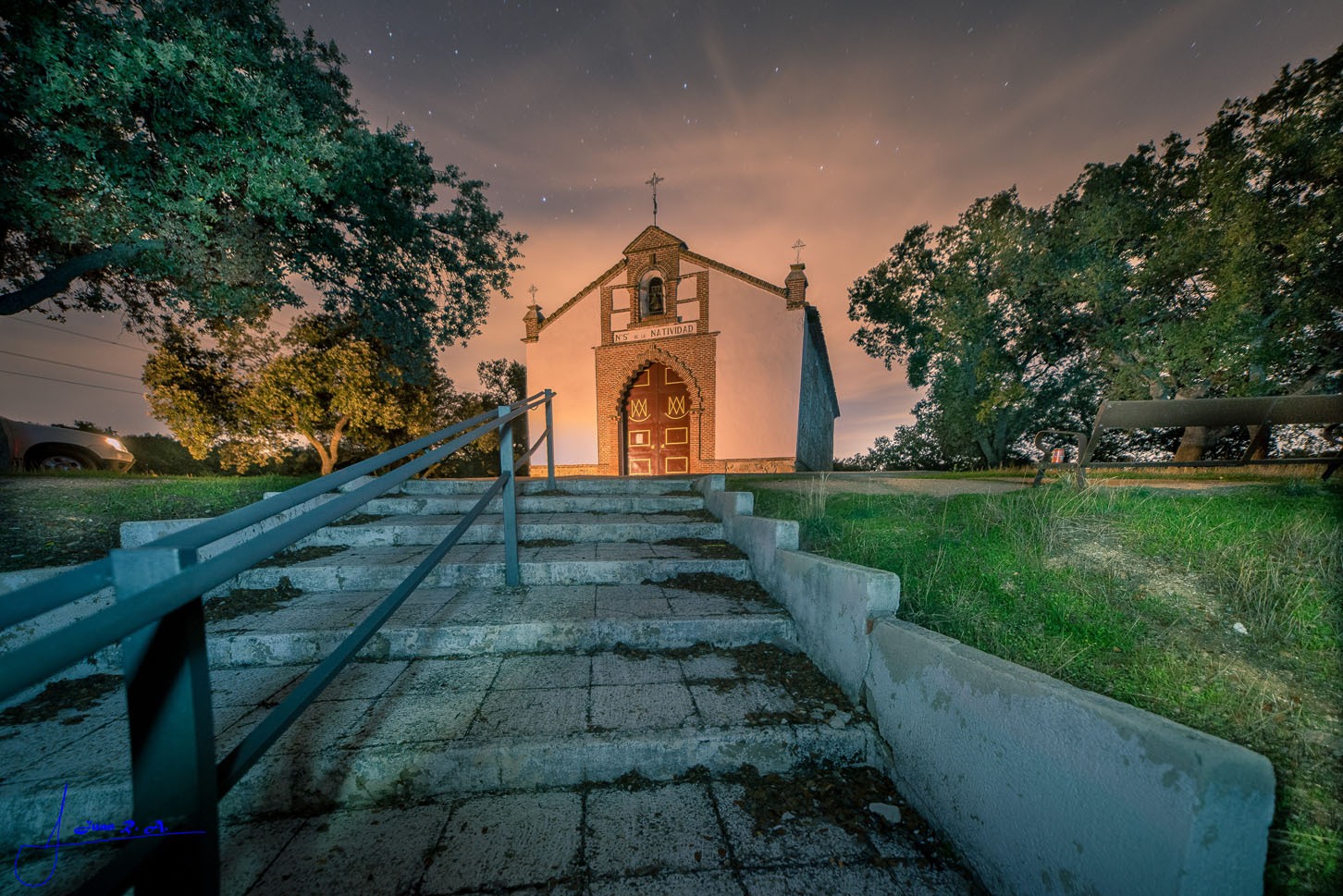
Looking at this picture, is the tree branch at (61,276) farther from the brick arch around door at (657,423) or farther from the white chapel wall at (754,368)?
the white chapel wall at (754,368)

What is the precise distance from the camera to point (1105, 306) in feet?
32.0

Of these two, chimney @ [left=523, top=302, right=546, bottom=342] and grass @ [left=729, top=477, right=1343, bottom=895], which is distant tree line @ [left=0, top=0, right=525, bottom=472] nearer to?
chimney @ [left=523, top=302, right=546, bottom=342]

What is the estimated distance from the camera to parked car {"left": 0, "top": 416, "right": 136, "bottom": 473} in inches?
334

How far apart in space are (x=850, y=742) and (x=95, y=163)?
859cm

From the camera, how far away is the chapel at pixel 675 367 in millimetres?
11781

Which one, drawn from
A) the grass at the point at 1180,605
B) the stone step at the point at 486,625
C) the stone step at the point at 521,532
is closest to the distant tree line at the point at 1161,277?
the grass at the point at 1180,605

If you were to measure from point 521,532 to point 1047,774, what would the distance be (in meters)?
3.45

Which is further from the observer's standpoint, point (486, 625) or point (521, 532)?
point (521, 532)

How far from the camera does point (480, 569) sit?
9.70 ft

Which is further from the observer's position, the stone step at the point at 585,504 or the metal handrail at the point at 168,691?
the stone step at the point at 585,504

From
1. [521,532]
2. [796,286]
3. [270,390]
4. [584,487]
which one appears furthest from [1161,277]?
[270,390]

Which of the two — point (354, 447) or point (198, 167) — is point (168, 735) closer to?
point (198, 167)

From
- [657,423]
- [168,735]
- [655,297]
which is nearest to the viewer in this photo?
[168,735]

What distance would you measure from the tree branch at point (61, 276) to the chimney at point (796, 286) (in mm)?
11285
